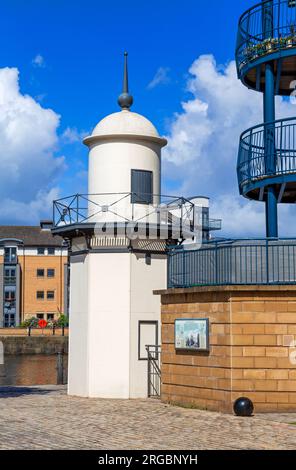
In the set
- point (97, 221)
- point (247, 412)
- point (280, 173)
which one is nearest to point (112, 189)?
point (97, 221)

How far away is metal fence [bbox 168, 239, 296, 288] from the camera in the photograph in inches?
782

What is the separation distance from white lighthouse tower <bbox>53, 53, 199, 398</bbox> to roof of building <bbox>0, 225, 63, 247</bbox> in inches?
3005

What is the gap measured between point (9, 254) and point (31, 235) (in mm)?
4431

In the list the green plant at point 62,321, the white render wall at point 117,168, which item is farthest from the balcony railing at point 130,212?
the green plant at point 62,321

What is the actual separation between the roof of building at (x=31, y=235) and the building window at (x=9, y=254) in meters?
1.63

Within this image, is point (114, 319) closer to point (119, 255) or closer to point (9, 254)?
point (119, 255)

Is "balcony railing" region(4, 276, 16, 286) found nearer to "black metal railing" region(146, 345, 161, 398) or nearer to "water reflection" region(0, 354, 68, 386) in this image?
"water reflection" region(0, 354, 68, 386)

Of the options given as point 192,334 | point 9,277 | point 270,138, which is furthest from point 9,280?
point 192,334

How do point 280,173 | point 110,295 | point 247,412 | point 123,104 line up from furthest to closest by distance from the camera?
point 123,104
point 110,295
point 280,173
point 247,412

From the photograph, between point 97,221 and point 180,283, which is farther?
point 97,221

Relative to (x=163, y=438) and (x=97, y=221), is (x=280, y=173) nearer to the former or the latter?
(x=97, y=221)
